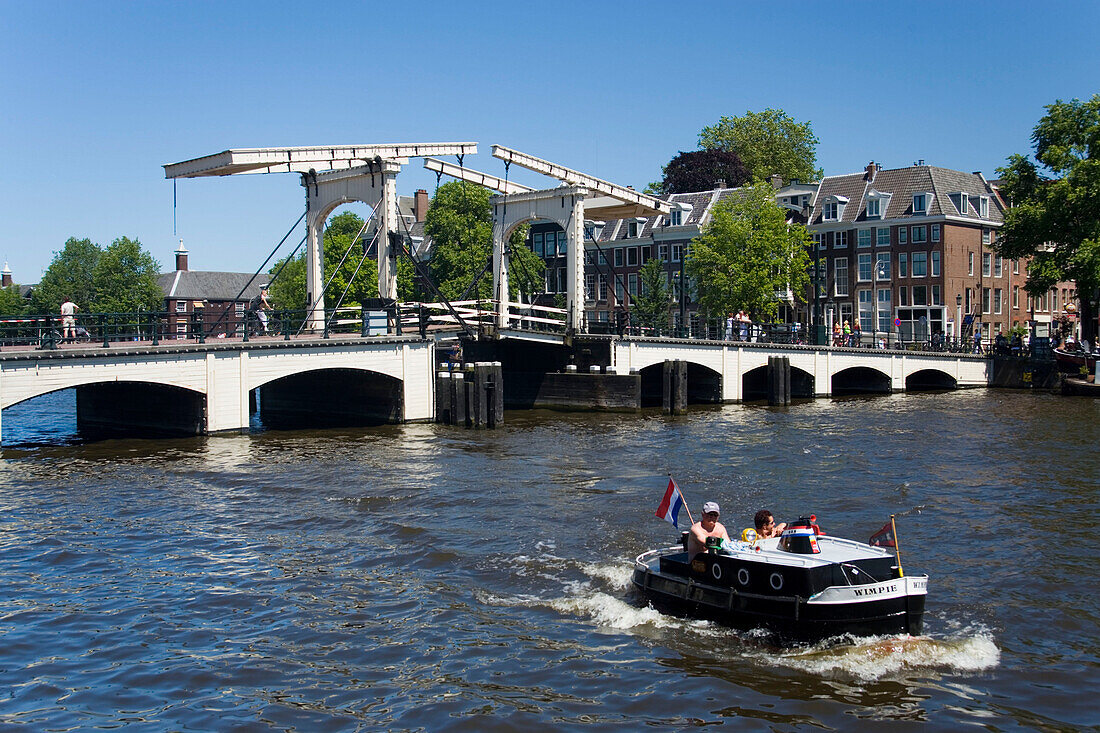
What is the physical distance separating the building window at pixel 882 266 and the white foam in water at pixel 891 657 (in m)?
57.0

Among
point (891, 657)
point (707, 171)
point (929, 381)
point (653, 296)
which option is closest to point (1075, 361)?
point (929, 381)

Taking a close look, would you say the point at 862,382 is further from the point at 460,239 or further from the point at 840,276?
the point at 460,239

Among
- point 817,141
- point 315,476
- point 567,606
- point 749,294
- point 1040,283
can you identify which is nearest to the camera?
point 567,606

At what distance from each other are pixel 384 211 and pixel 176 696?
2410 cm

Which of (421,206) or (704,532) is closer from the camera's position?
(704,532)

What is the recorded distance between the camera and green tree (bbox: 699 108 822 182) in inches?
3388

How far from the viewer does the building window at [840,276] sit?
67375 millimetres

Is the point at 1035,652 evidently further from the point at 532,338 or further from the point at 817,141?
the point at 817,141

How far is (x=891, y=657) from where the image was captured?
11.0 m

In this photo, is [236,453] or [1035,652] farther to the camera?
[236,453]

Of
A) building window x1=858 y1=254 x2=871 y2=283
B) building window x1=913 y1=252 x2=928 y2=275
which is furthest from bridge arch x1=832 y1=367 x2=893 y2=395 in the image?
building window x1=858 y1=254 x2=871 y2=283

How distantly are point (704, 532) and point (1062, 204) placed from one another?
45.1m

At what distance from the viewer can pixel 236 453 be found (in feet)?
83.5

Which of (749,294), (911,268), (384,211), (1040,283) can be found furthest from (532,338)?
(911,268)
